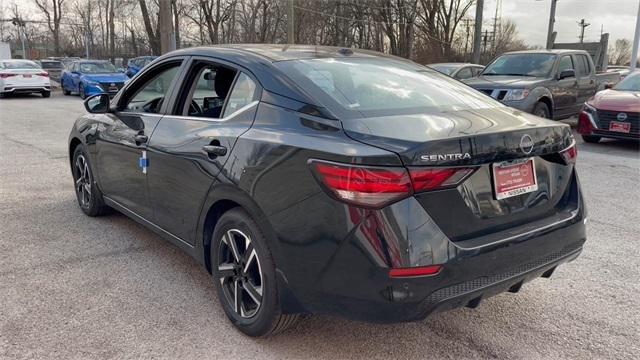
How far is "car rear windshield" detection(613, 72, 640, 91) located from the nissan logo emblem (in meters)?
9.09

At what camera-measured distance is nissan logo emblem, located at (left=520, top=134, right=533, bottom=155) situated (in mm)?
2527

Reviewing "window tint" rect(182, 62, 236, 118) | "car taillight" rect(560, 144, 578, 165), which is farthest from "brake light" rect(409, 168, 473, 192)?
"window tint" rect(182, 62, 236, 118)

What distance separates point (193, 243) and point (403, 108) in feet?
5.17

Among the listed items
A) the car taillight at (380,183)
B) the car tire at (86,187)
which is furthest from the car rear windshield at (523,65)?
the car taillight at (380,183)

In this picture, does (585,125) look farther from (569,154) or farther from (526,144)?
(526,144)

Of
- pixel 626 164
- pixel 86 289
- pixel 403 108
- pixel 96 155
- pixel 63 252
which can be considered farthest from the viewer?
pixel 626 164

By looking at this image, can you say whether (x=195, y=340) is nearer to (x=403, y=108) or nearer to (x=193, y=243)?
(x=193, y=243)

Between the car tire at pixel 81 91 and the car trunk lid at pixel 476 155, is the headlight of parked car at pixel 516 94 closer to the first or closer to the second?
the car trunk lid at pixel 476 155

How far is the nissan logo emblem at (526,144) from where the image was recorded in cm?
253

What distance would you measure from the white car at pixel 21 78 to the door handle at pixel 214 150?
21280 millimetres

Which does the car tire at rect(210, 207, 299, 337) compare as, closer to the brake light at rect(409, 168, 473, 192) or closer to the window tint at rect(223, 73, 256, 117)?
the window tint at rect(223, 73, 256, 117)

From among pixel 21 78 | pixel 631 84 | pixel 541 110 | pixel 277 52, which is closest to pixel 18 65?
pixel 21 78

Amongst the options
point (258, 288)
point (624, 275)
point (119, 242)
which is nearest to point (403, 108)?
point (258, 288)

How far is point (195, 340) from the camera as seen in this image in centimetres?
289
